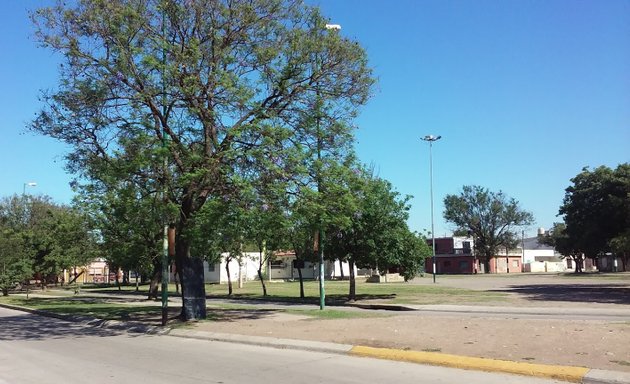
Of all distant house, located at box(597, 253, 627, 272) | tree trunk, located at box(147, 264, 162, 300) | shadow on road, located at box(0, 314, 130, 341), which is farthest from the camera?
distant house, located at box(597, 253, 627, 272)

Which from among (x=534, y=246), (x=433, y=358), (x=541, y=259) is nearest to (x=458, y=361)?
(x=433, y=358)

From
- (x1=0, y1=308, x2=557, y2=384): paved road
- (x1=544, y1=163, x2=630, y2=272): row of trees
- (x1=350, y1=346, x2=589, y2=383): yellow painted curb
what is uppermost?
(x1=544, y1=163, x2=630, y2=272): row of trees

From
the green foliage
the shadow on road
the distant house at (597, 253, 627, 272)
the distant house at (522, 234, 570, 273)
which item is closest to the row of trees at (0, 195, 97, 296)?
the shadow on road

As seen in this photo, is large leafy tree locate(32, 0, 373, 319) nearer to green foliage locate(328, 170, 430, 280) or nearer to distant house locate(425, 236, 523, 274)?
green foliage locate(328, 170, 430, 280)

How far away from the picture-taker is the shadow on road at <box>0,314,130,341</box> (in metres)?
16.2

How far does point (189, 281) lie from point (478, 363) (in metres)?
10.8

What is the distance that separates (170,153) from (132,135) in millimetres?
2136

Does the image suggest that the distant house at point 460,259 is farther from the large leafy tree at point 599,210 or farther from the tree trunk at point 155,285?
the tree trunk at point 155,285

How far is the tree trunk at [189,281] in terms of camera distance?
706 inches

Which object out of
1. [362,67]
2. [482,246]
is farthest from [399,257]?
[482,246]

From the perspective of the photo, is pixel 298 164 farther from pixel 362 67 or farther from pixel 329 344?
pixel 329 344

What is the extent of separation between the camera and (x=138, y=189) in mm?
16672

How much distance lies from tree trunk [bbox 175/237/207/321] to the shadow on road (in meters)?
2.22

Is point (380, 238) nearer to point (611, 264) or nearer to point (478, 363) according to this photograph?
point (478, 363)
